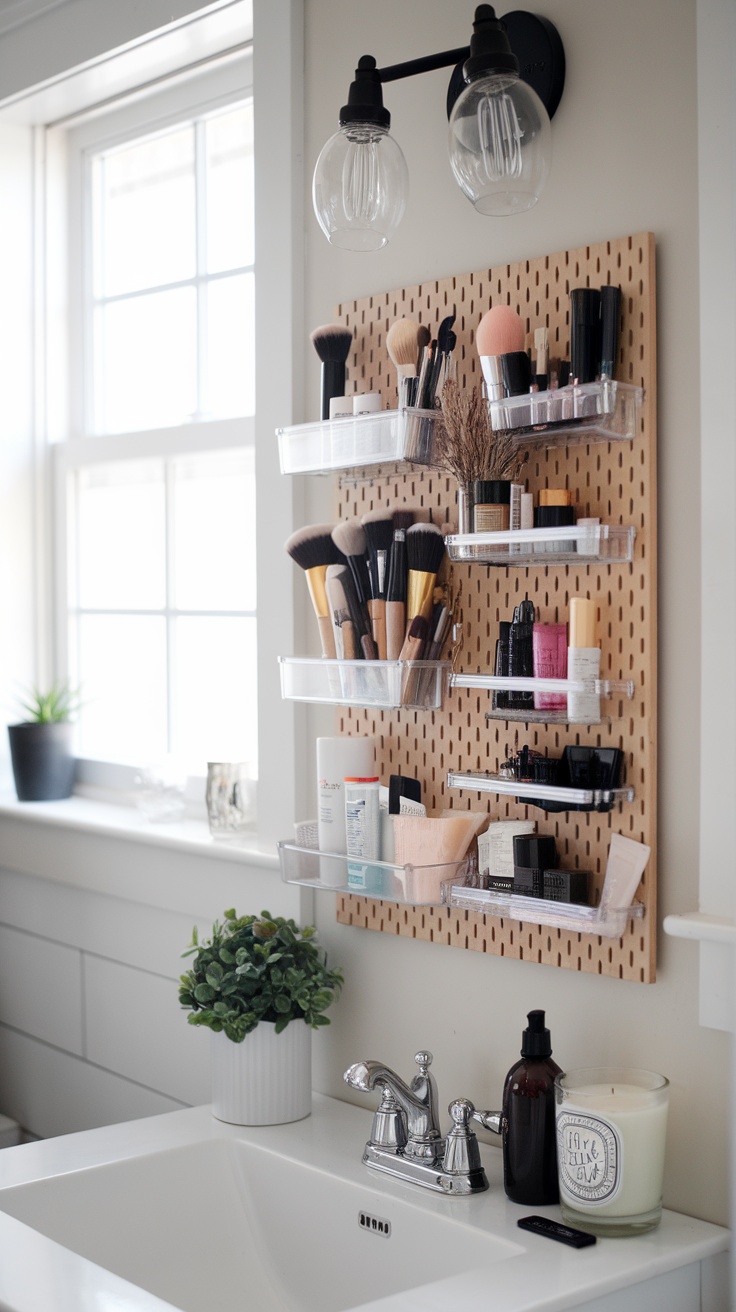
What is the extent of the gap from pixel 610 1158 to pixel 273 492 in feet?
3.33

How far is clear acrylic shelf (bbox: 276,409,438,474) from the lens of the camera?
61.2 inches

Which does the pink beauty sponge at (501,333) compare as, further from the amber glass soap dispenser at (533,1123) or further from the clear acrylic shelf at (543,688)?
the amber glass soap dispenser at (533,1123)

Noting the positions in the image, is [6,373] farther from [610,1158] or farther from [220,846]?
[610,1158]

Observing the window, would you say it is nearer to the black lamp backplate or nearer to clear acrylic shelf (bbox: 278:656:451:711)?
clear acrylic shelf (bbox: 278:656:451:711)

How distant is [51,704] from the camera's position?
2.57 metres

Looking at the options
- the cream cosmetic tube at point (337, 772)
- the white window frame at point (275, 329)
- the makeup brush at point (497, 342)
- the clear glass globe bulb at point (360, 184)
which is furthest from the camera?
the white window frame at point (275, 329)

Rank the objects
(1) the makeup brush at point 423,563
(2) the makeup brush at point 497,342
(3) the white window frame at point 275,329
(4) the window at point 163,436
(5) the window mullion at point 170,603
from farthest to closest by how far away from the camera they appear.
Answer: (5) the window mullion at point 170,603, (4) the window at point 163,436, (3) the white window frame at point 275,329, (1) the makeup brush at point 423,563, (2) the makeup brush at point 497,342

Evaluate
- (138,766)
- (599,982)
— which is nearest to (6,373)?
(138,766)

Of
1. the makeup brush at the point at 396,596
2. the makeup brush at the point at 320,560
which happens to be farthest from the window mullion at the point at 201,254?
the makeup brush at the point at 396,596

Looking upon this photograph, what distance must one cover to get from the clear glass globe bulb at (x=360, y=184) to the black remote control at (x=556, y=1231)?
1025mm

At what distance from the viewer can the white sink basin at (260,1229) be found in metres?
1.29

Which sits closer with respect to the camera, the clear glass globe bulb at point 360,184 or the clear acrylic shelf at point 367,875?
the clear glass globe bulb at point 360,184

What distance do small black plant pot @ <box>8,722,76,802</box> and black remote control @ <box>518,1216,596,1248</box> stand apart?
143 centimetres

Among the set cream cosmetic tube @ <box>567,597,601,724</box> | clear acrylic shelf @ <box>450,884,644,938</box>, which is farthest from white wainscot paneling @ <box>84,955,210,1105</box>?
cream cosmetic tube @ <box>567,597,601,724</box>
